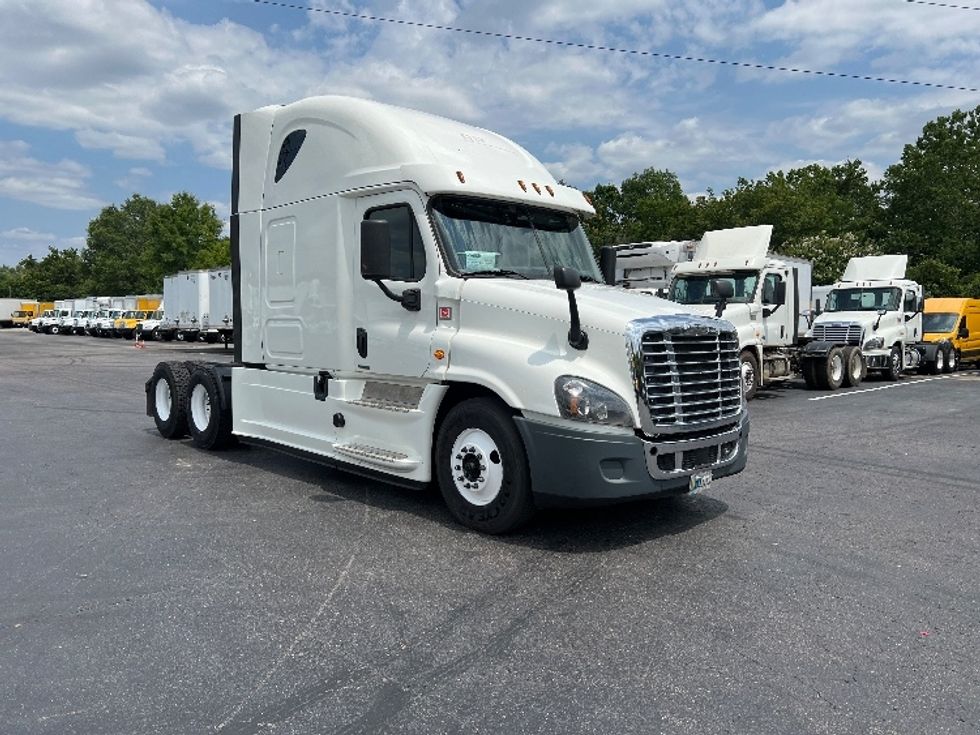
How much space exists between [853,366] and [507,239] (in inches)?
589

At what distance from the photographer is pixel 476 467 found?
18.8ft

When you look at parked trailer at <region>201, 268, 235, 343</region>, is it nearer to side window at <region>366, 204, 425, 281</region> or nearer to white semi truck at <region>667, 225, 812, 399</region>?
white semi truck at <region>667, 225, 812, 399</region>

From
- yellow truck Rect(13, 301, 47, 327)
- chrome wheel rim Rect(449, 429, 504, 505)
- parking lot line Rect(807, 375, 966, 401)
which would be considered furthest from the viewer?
yellow truck Rect(13, 301, 47, 327)

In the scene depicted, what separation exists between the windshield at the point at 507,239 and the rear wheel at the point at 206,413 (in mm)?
4179

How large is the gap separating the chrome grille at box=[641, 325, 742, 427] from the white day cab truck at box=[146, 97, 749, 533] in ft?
0.05

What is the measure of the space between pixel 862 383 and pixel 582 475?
1755 centimetres

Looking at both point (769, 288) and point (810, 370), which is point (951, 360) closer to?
point (810, 370)

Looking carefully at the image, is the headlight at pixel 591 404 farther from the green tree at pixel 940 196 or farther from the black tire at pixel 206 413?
the green tree at pixel 940 196

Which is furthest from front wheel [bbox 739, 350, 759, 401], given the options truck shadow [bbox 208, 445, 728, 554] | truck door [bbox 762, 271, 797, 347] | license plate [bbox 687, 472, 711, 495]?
license plate [bbox 687, 472, 711, 495]

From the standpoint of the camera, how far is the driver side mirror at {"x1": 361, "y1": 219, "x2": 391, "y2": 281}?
19.6 ft

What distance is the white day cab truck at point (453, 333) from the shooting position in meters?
5.24

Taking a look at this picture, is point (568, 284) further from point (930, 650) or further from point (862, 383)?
point (862, 383)

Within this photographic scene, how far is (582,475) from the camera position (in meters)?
5.12

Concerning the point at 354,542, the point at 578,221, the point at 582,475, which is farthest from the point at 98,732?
the point at 578,221
